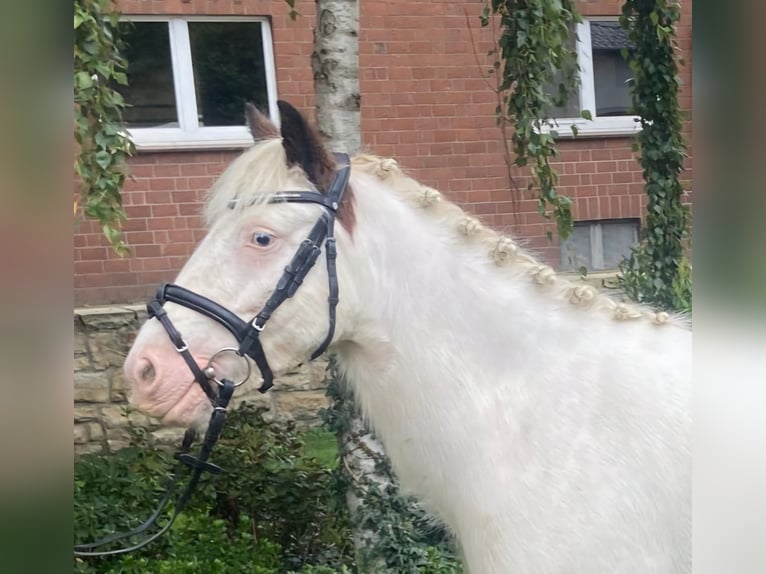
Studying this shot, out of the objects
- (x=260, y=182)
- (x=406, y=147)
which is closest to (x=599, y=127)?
(x=406, y=147)

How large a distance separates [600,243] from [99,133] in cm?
204

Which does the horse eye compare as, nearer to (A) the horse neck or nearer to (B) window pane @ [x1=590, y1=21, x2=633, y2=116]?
(A) the horse neck

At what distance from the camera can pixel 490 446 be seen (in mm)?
1687

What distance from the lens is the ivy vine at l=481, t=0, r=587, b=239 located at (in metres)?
2.83

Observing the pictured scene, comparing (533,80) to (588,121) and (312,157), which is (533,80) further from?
(312,157)

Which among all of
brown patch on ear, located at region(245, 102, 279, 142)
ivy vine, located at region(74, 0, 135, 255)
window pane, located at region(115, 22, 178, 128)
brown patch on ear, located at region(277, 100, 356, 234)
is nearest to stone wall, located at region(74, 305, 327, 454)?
ivy vine, located at region(74, 0, 135, 255)

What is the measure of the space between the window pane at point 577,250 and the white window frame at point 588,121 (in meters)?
0.40

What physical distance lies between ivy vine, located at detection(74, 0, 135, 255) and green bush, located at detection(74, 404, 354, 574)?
3.63ft

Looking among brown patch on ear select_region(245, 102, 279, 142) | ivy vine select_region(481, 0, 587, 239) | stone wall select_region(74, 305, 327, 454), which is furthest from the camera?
ivy vine select_region(481, 0, 587, 239)

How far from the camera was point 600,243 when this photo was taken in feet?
10.3

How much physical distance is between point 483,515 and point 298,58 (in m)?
1.85

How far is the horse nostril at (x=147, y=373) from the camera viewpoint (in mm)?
1597
